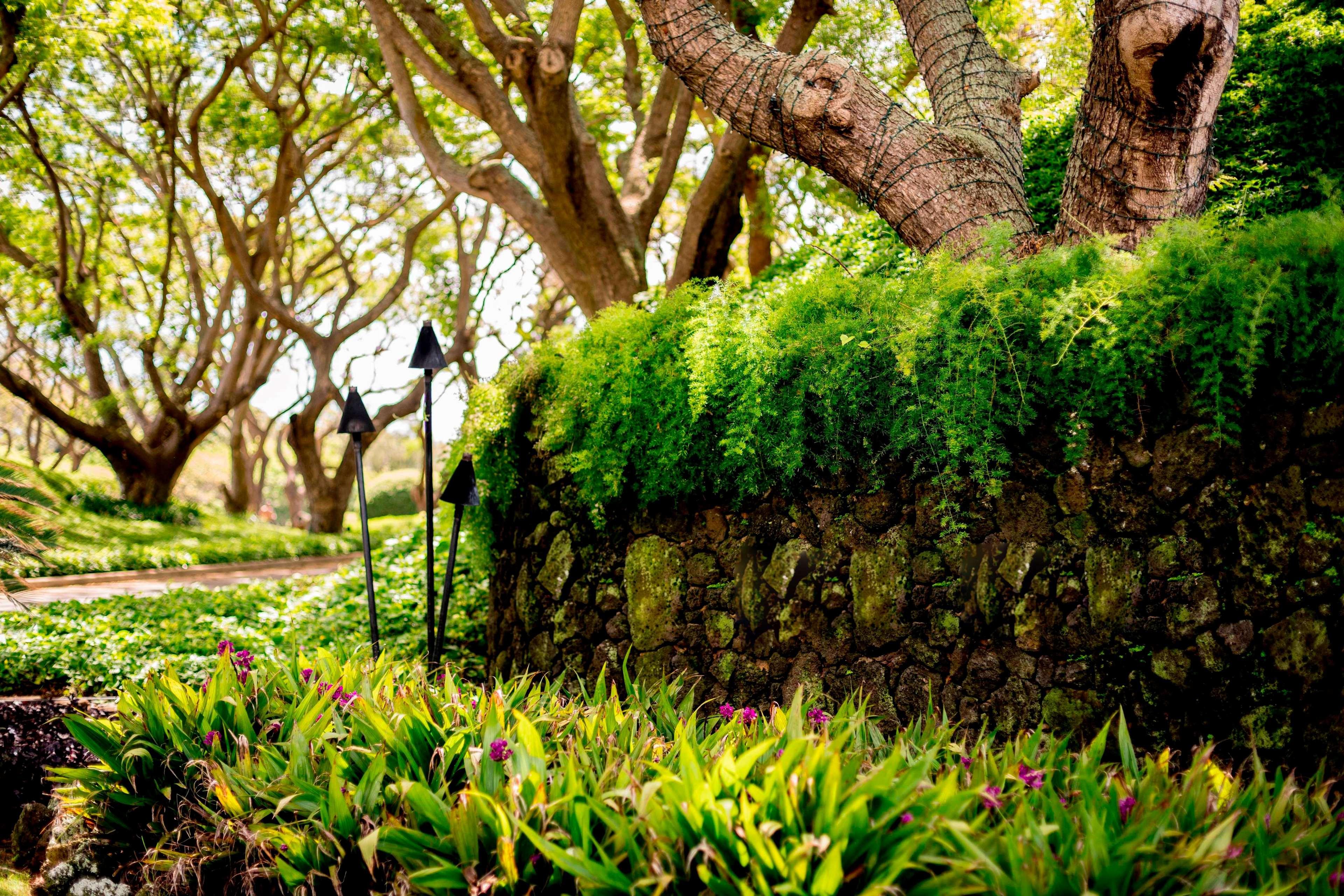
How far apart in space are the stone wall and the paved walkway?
21.7 feet

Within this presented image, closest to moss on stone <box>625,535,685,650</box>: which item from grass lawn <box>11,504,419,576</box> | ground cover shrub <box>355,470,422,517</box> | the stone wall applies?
the stone wall

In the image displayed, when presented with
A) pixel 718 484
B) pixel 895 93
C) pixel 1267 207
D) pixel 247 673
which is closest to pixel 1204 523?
pixel 718 484

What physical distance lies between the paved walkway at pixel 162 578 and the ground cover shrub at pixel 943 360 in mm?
6352

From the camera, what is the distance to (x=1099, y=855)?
2.01 m

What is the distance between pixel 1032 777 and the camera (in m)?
2.44

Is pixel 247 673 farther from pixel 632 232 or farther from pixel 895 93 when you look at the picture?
pixel 895 93

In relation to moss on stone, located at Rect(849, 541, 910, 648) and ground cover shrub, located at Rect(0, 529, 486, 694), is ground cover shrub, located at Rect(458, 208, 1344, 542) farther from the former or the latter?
ground cover shrub, located at Rect(0, 529, 486, 694)

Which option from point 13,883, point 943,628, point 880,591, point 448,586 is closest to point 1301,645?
point 943,628

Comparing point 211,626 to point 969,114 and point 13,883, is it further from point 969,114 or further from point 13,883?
point 969,114

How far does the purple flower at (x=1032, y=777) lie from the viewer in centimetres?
242

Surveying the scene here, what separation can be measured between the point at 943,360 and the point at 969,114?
8.02 ft

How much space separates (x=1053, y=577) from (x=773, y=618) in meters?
1.22

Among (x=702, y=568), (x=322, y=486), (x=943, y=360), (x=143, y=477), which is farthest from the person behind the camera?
(x=322, y=486)

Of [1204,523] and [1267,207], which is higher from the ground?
[1267,207]
